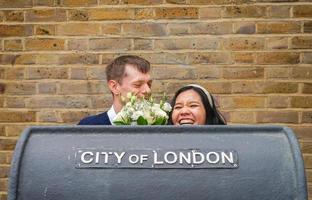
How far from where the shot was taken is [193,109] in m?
2.73

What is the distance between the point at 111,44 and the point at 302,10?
115cm

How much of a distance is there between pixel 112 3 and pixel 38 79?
64 centimetres

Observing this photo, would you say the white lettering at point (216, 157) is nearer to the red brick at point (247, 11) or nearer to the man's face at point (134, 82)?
the man's face at point (134, 82)

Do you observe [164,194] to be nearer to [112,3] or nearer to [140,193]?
[140,193]

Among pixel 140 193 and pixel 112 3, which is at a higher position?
pixel 112 3

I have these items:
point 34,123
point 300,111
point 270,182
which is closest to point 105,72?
point 34,123

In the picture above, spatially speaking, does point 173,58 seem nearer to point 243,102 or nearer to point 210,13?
point 210,13

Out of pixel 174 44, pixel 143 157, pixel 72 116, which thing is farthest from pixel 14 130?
pixel 143 157

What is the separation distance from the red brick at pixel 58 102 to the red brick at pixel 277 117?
103 centimetres

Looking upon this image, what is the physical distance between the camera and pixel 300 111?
11.1 ft

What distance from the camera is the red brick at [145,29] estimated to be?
3.43m

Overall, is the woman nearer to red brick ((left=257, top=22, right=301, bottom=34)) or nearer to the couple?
the couple

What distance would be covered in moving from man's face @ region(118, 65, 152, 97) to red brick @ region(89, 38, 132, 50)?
0.47 metres

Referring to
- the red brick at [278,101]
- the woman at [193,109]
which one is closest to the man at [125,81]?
the woman at [193,109]
